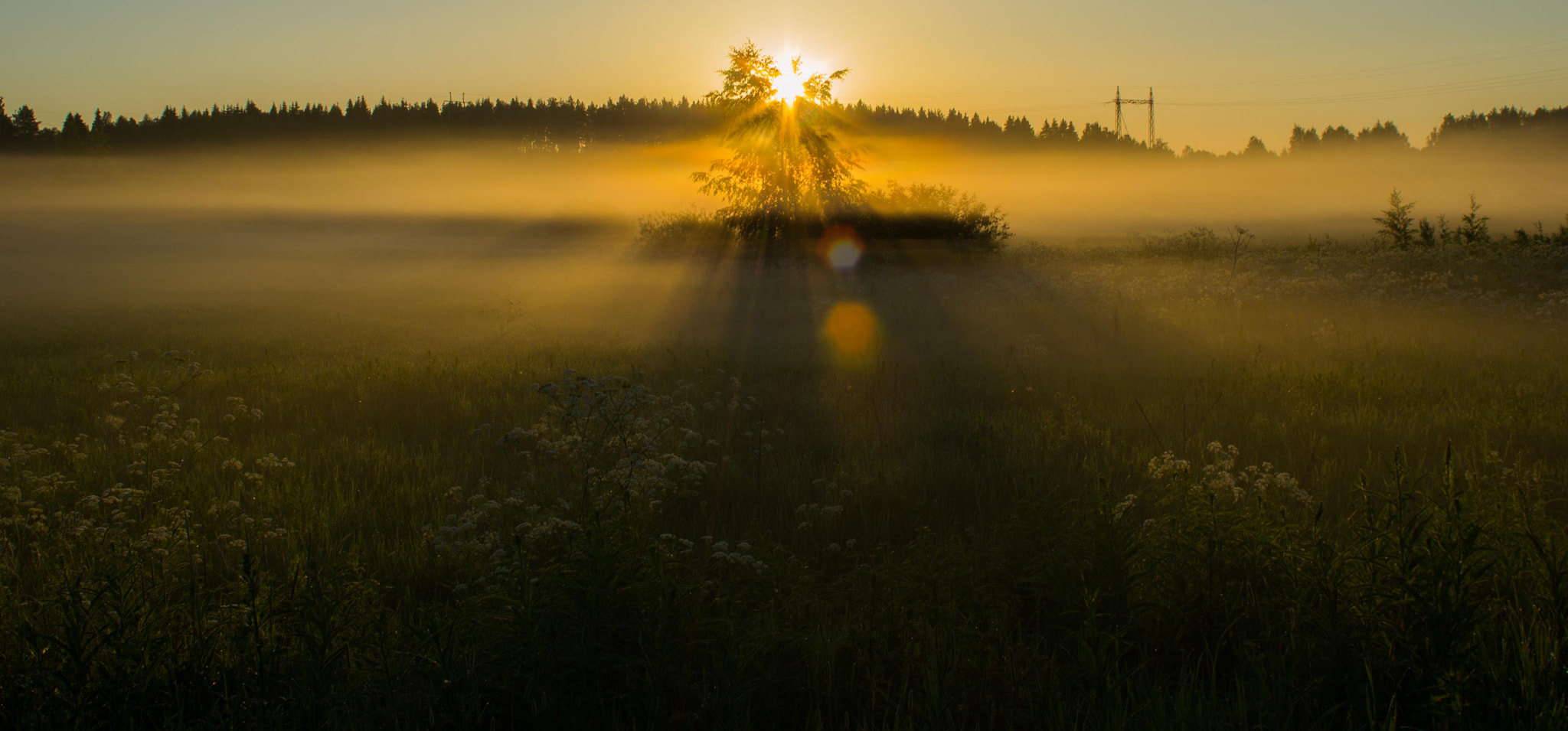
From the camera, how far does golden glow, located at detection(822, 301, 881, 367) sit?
11.4 metres

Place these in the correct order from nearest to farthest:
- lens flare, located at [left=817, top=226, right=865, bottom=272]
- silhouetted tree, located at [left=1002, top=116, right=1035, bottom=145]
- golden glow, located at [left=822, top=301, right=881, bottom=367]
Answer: golden glow, located at [left=822, top=301, right=881, bottom=367] < lens flare, located at [left=817, top=226, right=865, bottom=272] < silhouetted tree, located at [left=1002, top=116, right=1035, bottom=145]

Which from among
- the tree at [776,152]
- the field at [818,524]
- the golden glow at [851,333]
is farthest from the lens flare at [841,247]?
the field at [818,524]

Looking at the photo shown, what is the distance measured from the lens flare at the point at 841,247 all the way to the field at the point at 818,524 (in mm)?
13059

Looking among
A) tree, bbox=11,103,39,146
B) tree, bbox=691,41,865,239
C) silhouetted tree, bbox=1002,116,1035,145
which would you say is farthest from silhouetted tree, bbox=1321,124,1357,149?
tree, bbox=11,103,39,146

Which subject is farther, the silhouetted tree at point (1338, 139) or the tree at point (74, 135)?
the silhouetted tree at point (1338, 139)

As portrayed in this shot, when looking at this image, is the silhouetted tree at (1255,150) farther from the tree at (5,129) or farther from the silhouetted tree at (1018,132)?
the tree at (5,129)

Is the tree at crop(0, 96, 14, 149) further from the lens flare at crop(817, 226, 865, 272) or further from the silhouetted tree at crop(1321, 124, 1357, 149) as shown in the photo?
the silhouetted tree at crop(1321, 124, 1357, 149)

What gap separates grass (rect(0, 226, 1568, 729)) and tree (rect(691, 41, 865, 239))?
19939 millimetres

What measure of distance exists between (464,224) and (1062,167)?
80509mm

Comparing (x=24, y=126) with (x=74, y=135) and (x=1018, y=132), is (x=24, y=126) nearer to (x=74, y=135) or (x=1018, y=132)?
(x=74, y=135)

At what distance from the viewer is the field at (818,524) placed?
2.63 m

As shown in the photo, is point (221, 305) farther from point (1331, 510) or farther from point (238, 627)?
point (1331, 510)

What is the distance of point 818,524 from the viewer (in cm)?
473

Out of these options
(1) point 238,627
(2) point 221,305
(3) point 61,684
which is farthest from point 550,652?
(2) point 221,305
